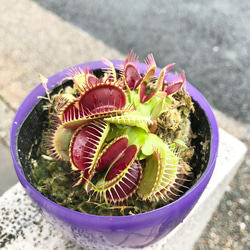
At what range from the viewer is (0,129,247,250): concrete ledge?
0.66 meters

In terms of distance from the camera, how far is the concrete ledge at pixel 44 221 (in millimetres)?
660

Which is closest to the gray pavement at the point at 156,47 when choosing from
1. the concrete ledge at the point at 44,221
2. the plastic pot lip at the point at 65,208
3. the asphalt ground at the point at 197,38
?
the asphalt ground at the point at 197,38

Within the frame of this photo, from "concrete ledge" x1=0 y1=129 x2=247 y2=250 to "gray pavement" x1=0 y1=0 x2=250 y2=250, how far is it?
24 centimetres

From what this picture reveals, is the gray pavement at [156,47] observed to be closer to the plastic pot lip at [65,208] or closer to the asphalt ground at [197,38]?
the asphalt ground at [197,38]

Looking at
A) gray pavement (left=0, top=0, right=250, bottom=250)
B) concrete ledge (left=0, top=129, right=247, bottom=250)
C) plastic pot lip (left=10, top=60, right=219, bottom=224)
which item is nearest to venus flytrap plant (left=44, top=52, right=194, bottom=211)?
plastic pot lip (left=10, top=60, right=219, bottom=224)

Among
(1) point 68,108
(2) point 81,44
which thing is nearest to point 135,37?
(2) point 81,44

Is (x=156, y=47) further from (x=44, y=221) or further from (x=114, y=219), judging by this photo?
(x=114, y=219)

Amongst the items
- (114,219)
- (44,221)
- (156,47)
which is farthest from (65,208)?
(156,47)

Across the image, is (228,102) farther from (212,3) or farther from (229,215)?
(212,3)

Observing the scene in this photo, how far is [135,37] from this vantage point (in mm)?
1714

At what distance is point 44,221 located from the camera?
0.69m

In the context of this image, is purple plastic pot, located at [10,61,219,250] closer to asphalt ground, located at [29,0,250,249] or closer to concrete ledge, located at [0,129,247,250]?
concrete ledge, located at [0,129,247,250]

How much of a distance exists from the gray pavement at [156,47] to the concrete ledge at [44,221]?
9.4 inches

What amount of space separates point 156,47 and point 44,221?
123 cm
